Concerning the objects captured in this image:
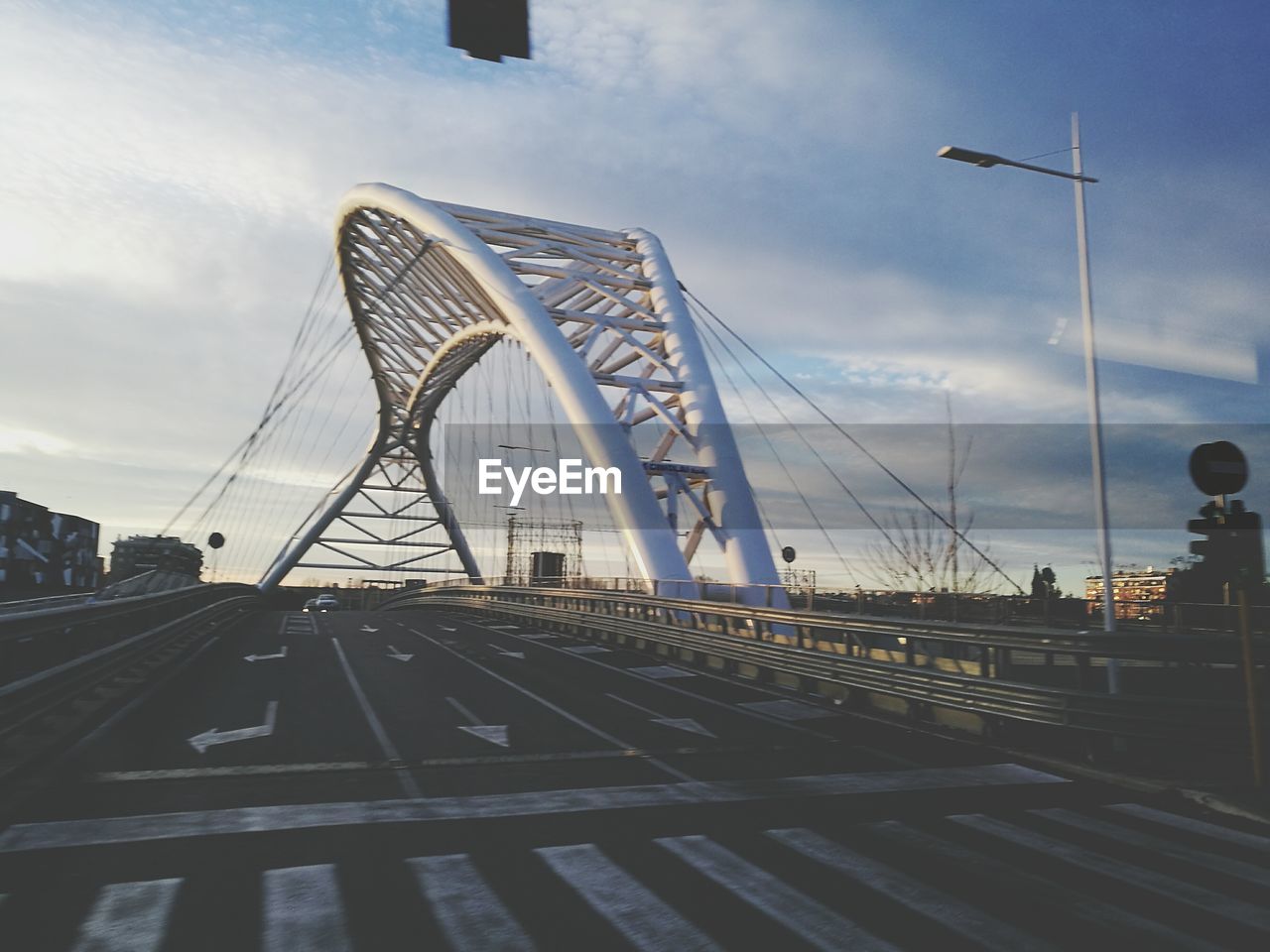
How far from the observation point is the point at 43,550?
81.8 meters

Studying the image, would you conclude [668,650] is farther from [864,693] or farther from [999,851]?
[999,851]

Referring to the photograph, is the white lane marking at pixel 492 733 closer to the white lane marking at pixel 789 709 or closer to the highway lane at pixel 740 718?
the highway lane at pixel 740 718

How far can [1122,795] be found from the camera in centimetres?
855

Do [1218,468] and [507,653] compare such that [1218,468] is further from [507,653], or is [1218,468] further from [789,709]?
[507,653]

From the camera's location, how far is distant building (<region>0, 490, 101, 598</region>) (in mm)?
68938

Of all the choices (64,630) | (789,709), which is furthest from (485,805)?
(789,709)

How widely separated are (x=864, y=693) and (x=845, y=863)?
8.13 metres

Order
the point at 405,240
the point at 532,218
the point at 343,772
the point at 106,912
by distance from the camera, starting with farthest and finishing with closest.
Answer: the point at 405,240 < the point at 532,218 < the point at 343,772 < the point at 106,912

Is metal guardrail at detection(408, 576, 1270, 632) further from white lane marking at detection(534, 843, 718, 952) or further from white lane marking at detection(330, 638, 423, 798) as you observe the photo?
white lane marking at detection(534, 843, 718, 952)

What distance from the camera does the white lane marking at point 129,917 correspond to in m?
4.86

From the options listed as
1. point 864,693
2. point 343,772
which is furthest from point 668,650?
point 343,772

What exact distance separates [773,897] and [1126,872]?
2.50m

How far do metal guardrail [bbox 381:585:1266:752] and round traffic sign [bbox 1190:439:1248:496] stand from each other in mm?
1448

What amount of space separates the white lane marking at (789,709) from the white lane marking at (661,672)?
12.6ft
